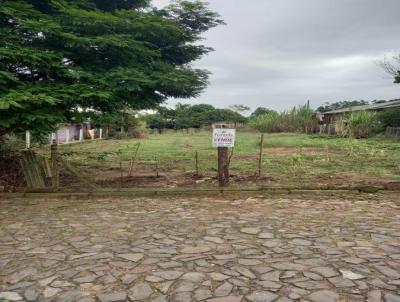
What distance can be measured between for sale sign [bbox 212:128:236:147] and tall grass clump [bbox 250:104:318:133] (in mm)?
31699

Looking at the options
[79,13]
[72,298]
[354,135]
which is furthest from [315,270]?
[354,135]

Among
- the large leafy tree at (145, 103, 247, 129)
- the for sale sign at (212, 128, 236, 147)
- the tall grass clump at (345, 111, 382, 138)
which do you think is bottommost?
the for sale sign at (212, 128, 236, 147)

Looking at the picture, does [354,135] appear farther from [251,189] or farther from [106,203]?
[106,203]

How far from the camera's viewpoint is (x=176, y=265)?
3939 mm

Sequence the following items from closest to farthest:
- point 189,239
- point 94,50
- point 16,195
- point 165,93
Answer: point 189,239, point 16,195, point 94,50, point 165,93

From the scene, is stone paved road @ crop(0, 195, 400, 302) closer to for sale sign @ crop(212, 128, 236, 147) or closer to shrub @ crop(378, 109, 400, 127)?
for sale sign @ crop(212, 128, 236, 147)

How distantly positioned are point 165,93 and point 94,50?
80.0 inches

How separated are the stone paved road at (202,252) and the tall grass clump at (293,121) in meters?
32.7

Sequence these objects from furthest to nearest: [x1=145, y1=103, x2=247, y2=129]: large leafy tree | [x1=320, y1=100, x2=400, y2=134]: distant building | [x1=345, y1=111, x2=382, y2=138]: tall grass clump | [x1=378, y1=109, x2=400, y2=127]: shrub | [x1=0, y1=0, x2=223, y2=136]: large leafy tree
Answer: [x1=145, y1=103, x2=247, y2=129]: large leafy tree, [x1=320, y1=100, x2=400, y2=134]: distant building, [x1=378, y1=109, x2=400, y2=127]: shrub, [x1=345, y1=111, x2=382, y2=138]: tall grass clump, [x1=0, y1=0, x2=223, y2=136]: large leafy tree

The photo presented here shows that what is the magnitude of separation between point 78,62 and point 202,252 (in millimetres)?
6264

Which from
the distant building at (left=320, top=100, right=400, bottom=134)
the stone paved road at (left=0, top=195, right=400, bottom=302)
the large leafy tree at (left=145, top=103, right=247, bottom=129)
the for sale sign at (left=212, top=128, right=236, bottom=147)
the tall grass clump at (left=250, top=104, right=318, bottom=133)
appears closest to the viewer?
the stone paved road at (left=0, top=195, right=400, bottom=302)

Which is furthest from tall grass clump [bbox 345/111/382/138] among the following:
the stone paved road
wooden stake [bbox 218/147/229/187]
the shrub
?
the stone paved road

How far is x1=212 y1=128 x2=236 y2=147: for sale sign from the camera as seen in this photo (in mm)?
7965

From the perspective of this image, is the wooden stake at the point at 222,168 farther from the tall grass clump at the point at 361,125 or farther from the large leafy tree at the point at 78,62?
the tall grass clump at the point at 361,125
